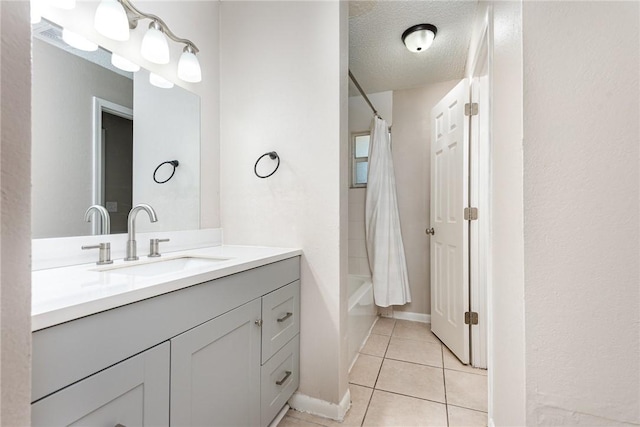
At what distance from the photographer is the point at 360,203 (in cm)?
300

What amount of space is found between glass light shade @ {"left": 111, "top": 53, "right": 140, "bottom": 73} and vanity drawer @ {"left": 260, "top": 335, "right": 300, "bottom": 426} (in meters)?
1.45

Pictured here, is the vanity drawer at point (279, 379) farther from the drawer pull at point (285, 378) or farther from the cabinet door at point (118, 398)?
the cabinet door at point (118, 398)

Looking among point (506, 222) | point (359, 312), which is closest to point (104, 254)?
point (506, 222)

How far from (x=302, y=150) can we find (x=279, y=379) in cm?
113

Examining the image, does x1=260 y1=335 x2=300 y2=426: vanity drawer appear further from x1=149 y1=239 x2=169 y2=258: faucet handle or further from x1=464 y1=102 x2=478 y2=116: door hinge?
x1=464 y1=102 x2=478 y2=116: door hinge

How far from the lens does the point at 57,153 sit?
110 centimetres

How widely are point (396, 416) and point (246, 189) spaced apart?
57.5 inches

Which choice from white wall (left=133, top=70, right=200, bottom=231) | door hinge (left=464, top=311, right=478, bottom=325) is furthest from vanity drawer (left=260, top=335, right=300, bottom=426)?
door hinge (left=464, top=311, right=478, bottom=325)

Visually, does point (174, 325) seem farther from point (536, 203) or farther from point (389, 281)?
point (389, 281)

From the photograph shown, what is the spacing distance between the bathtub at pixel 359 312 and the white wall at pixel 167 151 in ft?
3.97

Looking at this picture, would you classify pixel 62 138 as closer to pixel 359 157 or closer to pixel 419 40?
pixel 419 40

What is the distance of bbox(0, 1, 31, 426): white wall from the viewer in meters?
0.30

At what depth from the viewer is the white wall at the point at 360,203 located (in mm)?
2987

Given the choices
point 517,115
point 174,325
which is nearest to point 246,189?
point 174,325
